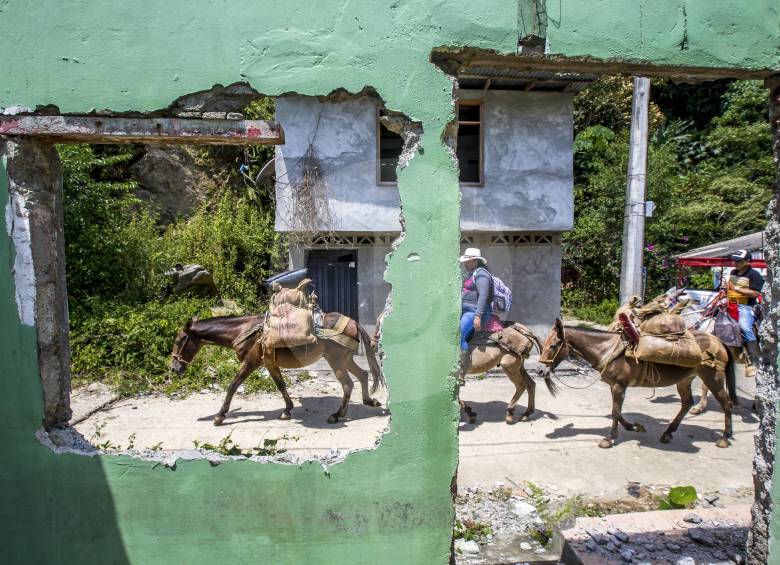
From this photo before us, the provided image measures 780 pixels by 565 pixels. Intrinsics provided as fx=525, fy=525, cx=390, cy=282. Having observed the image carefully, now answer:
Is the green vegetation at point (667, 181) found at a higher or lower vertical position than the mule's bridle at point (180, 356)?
higher

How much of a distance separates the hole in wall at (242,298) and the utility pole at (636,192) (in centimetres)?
366

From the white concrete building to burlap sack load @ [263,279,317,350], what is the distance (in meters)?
3.24

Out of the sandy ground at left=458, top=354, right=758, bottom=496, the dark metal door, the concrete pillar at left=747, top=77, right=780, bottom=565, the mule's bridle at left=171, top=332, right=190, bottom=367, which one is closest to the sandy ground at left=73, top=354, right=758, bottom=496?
the sandy ground at left=458, top=354, right=758, bottom=496

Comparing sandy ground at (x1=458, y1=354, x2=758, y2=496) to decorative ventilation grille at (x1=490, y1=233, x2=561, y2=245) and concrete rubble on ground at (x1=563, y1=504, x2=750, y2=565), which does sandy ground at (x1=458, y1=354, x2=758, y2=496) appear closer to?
concrete rubble on ground at (x1=563, y1=504, x2=750, y2=565)

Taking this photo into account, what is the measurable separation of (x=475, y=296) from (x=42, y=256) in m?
4.83

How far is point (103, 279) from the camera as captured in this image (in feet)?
31.1

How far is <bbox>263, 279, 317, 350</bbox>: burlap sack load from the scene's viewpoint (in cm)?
601

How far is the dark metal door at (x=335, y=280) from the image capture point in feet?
32.3

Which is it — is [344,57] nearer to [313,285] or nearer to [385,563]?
[385,563]

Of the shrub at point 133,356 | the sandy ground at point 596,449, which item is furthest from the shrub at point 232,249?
the sandy ground at point 596,449

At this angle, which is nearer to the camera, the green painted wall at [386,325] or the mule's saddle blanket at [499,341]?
the green painted wall at [386,325]

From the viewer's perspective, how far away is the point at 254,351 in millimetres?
6332

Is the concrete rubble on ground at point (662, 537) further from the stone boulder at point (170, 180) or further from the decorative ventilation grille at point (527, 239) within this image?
the stone boulder at point (170, 180)

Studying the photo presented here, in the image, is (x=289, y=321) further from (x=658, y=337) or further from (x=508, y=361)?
(x=658, y=337)
